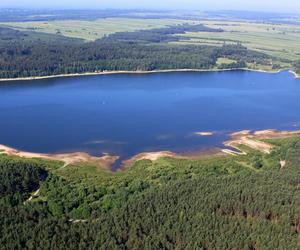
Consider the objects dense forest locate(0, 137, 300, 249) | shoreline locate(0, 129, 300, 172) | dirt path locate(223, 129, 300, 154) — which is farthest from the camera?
dirt path locate(223, 129, 300, 154)

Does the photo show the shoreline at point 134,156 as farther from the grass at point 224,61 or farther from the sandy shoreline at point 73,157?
the grass at point 224,61

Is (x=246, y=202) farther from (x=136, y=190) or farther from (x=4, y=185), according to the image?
(x=4, y=185)

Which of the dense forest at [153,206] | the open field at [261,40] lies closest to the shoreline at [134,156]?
the dense forest at [153,206]

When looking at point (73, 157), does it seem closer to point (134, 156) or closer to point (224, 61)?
point (134, 156)

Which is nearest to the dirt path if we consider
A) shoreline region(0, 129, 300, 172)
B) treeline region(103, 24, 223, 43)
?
shoreline region(0, 129, 300, 172)

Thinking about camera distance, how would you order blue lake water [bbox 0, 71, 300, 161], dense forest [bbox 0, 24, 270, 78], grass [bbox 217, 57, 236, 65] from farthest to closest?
grass [bbox 217, 57, 236, 65] < dense forest [bbox 0, 24, 270, 78] < blue lake water [bbox 0, 71, 300, 161]

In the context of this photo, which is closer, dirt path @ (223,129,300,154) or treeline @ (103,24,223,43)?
dirt path @ (223,129,300,154)

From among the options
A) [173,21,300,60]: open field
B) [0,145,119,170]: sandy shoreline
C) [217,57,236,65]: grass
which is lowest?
[0,145,119,170]: sandy shoreline

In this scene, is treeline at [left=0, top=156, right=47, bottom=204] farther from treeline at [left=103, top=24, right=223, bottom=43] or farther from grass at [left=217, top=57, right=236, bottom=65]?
treeline at [left=103, top=24, right=223, bottom=43]

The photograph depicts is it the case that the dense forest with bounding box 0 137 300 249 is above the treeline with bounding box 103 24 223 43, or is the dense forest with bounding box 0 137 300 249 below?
below
